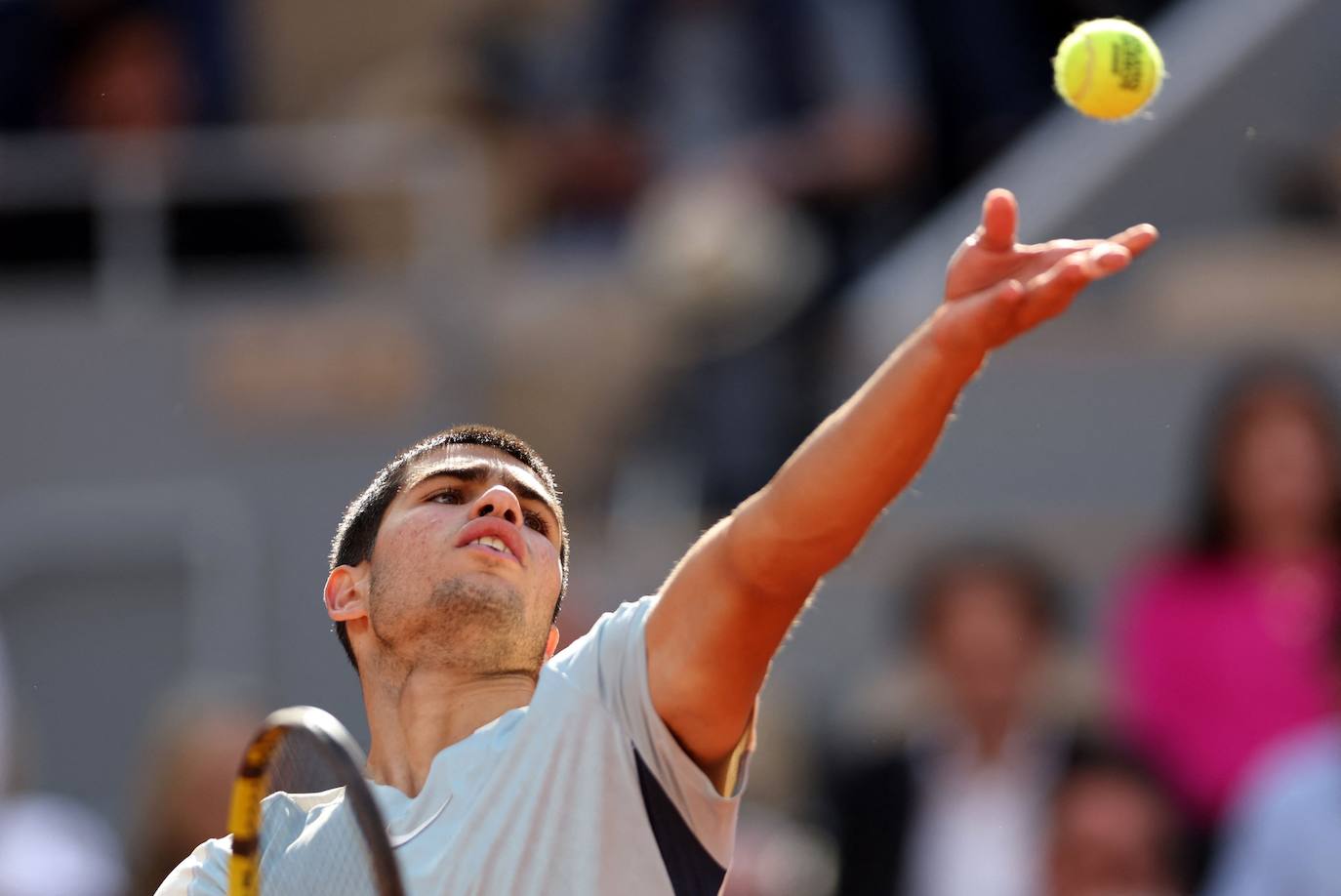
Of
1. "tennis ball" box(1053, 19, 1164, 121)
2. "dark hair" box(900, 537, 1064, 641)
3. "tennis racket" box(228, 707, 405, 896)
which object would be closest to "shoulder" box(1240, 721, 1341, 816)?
"dark hair" box(900, 537, 1064, 641)

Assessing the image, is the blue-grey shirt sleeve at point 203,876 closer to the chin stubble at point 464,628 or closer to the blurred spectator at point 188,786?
the chin stubble at point 464,628

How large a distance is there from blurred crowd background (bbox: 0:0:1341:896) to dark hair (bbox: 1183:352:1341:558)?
0.05 feet

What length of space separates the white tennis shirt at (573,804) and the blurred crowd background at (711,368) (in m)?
3.31

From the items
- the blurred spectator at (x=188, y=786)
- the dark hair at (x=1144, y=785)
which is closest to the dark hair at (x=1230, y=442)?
the dark hair at (x=1144, y=785)

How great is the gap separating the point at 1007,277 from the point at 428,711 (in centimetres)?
94

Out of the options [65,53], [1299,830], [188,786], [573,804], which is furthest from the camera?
[65,53]

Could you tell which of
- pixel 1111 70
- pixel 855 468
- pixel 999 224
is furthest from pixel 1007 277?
pixel 1111 70

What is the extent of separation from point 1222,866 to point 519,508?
3.30 metres

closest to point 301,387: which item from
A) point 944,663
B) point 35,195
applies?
point 35,195

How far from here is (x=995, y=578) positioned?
7.00m

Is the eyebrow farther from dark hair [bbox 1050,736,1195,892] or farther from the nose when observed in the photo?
dark hair [bbox 1050,736,1195,892]

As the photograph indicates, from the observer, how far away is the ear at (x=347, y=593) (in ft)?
11.5

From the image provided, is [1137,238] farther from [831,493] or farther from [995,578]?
[995,578]

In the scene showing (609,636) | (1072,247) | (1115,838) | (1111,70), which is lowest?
(1115,838)
